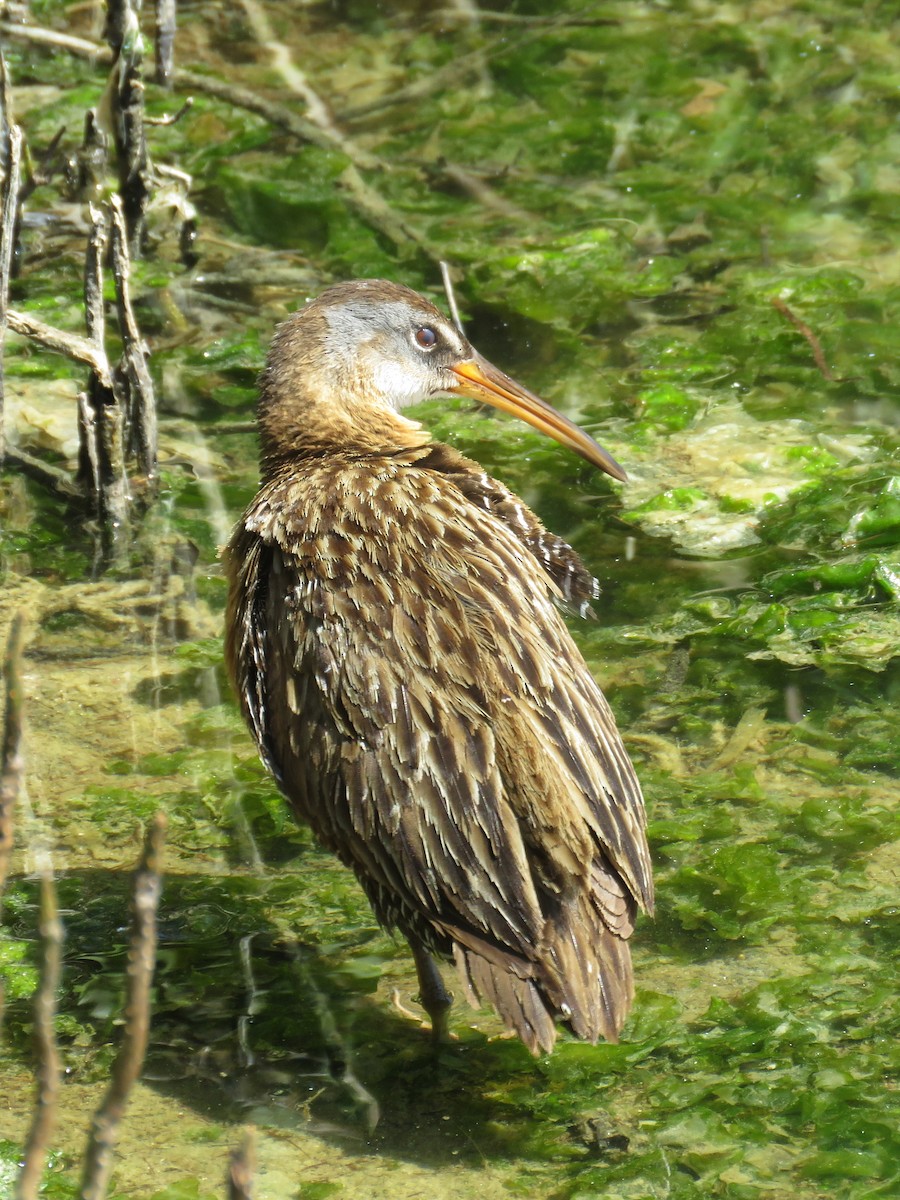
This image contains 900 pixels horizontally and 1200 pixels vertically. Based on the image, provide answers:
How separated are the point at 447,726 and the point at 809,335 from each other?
3183 mm

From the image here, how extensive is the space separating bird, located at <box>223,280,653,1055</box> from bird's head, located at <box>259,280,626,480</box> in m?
0.22

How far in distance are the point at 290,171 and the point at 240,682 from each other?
160 inches

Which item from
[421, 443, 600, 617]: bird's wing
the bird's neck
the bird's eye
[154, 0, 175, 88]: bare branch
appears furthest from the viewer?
[154, 0, 175, 88]: bare branch

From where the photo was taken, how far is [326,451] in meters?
3.96

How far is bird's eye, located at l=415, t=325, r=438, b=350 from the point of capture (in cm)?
435

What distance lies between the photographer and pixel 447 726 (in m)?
3.11

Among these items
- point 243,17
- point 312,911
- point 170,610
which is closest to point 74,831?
point 312,911

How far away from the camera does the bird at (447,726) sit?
2.97 meters

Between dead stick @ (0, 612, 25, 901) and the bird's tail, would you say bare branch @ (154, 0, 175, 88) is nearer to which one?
the bird's tail

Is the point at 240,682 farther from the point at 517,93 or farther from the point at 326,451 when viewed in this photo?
the point at 517,93

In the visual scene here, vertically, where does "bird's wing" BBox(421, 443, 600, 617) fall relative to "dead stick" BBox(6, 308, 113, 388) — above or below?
below

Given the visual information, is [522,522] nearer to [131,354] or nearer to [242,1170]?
[131,354]

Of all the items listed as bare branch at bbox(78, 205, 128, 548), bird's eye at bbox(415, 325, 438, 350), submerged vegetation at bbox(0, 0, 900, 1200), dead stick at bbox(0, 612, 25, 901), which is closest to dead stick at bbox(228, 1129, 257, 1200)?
dead stick at bbox(0, 612, 25, 901)

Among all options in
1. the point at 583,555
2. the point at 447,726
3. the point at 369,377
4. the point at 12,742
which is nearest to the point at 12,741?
the point at 12,742
